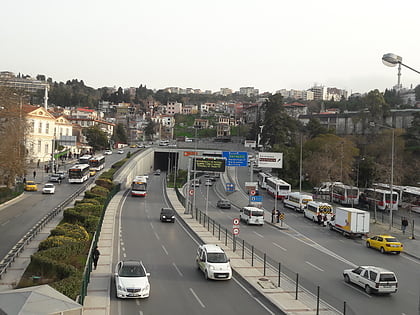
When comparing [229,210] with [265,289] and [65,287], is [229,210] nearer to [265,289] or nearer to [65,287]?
[265,289]

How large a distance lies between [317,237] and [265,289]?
17569mm

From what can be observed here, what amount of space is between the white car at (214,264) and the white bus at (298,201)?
29366 mm

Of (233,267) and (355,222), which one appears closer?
(233,267)

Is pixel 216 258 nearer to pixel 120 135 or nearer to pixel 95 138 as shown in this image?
pixel 95 138

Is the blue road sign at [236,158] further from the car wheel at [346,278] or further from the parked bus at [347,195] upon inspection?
the car wheel at [346,278]

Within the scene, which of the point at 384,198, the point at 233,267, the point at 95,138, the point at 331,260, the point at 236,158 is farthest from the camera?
the point at 95,138

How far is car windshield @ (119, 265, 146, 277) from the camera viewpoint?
17.6 m

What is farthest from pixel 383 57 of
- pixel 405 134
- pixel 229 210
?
pixel 405 134

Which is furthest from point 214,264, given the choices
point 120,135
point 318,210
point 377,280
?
point 120,135

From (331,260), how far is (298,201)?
24.1 m

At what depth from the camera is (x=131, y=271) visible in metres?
17.7

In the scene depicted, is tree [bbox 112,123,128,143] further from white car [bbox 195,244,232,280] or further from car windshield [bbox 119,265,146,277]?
car windshield [bbox 119,265,146,277]

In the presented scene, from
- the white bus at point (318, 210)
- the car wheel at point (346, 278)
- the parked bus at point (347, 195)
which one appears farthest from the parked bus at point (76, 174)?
the car wheel at point (346, 278)

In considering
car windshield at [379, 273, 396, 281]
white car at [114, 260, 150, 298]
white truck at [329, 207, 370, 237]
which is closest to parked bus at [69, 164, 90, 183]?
white truck at [329, 207, 370, 237]
